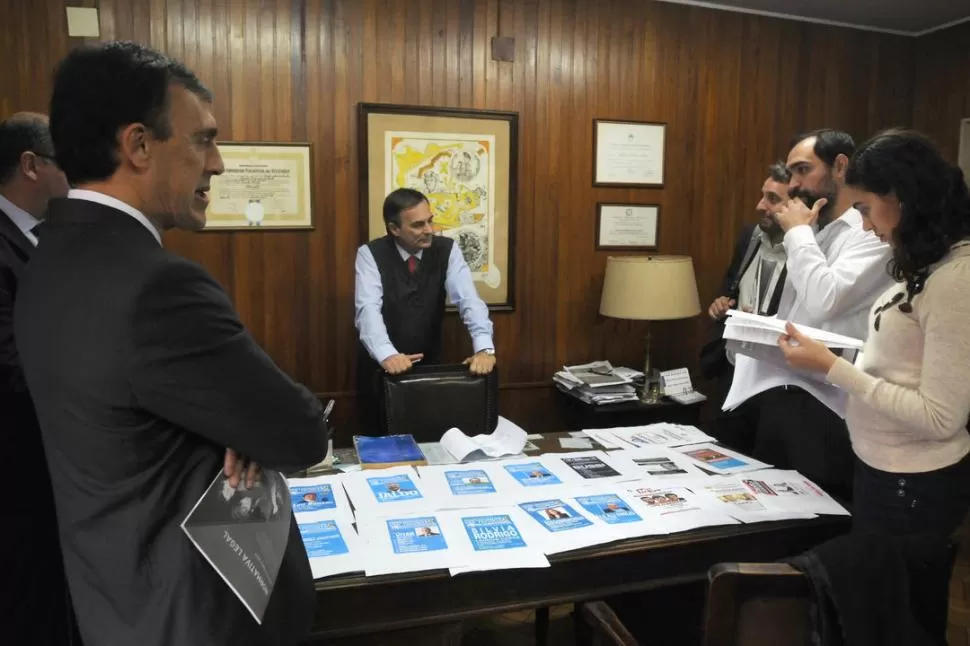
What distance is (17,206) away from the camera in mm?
1605

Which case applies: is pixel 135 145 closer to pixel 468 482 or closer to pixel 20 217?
pixel 20 217

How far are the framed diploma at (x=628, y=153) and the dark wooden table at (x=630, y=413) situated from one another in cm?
123

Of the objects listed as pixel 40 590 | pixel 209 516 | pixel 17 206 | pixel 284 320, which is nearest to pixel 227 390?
pixel 209 516

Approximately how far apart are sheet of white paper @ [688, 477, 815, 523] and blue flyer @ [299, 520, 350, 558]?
0.90 metres

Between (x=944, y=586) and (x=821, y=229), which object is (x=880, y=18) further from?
(x=944, y=586)

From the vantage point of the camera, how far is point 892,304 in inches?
60.9

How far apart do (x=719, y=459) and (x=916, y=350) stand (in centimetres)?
71

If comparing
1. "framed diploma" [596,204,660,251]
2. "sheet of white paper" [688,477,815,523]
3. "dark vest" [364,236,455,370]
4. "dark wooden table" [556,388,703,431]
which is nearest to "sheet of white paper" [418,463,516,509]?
"sheet of white paper" [688,477,815,523]

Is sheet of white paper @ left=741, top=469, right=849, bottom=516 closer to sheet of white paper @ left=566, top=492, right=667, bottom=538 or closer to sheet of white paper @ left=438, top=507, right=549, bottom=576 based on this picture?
sheet of white paper @ left=566, top=492, right=667, bottom=538

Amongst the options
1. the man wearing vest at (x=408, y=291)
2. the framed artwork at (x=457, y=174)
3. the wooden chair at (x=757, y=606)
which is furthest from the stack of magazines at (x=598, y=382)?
the wooden chair at (x=757, y=606)

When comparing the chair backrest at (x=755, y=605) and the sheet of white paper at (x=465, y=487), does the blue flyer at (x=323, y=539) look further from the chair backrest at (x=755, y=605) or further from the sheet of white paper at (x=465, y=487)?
the chair backrest at (x=755, y=605)

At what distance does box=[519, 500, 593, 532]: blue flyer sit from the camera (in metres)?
1.60

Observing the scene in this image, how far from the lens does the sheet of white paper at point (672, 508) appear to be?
1637 millimetres

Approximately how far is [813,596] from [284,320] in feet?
9.45
